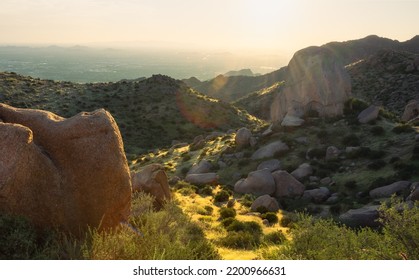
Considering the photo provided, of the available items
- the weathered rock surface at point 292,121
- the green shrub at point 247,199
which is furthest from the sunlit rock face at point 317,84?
the green shrub at point 247,199

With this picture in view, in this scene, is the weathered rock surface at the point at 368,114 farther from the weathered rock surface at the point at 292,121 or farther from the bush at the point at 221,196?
the bush at the point at 221,196

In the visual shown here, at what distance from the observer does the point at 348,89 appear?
4181 cm

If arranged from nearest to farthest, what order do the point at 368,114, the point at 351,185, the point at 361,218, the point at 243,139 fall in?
the point at 361,218 → the point at 351,185 → the point at 368,114 → the point at 243,139

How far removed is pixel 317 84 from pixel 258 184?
15906 millimetres

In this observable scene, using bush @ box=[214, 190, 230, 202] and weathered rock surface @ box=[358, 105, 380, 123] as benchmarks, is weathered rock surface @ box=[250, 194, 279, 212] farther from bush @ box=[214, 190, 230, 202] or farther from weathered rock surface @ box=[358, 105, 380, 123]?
weathered rock surface @ box=[358, 105, 380, 123]

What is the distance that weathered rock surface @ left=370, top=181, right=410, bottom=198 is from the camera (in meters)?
25.1

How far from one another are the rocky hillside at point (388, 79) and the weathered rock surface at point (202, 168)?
40.4 m

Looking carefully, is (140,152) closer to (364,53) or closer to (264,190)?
(264,190)

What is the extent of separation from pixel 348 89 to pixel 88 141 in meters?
36.2

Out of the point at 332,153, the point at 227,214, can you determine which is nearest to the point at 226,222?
the point at 227,214

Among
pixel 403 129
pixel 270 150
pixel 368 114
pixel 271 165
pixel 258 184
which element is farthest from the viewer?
pixel 368 114

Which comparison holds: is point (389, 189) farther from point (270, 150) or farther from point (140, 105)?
point (140, 105)

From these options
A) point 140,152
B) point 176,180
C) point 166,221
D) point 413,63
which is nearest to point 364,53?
point 413,63

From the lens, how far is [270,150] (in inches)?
1515
